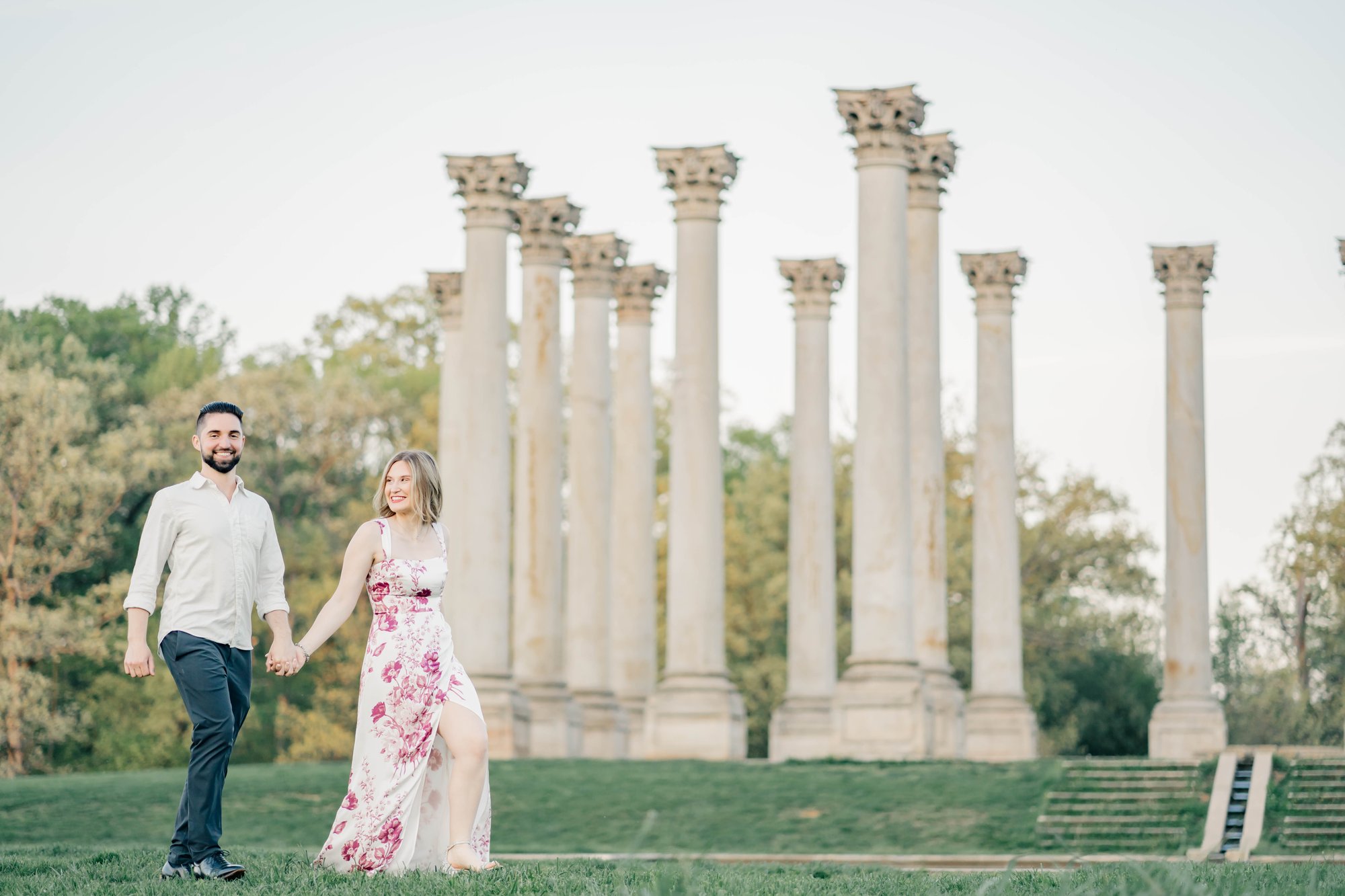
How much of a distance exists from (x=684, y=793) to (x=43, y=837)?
21.7 m

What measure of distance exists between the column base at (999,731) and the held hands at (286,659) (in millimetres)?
73866

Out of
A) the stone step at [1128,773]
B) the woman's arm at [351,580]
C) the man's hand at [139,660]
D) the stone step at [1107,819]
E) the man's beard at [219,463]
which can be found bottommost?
the stone step at [1107,819]

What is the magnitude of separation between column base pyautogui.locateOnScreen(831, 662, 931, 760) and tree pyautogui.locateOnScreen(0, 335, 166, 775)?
2249 inches

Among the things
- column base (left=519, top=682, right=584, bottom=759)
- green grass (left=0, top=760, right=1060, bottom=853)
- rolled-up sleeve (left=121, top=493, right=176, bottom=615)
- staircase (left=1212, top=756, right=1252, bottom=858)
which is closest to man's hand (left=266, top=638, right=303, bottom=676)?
rolled-up sleeve (left=121, top=493, right=176, bottom=615)

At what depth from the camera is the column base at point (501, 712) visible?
84500 millimetres

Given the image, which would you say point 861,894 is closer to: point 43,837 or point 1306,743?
point 43,837

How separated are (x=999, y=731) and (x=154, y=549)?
75977mm

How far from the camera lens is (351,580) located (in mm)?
25969

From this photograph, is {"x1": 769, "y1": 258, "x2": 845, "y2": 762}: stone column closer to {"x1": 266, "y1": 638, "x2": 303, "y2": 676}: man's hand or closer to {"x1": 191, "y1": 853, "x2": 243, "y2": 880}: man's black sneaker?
{"x1": 266, "y1": 638, "x2": 303, "y2": 676}: man's hand

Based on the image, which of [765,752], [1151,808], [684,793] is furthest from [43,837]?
[765,752]

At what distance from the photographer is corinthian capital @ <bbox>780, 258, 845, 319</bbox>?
105m

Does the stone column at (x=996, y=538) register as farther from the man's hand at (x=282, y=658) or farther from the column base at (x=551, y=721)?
the man's hand at (x=282, y=658)

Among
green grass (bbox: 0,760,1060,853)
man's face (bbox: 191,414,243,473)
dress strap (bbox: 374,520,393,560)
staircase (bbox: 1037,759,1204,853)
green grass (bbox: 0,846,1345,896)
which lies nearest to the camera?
green grass (bbox: 0,846,1345,896)

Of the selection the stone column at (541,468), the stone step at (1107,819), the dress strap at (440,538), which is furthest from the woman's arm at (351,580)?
the stone column at (541,468)
